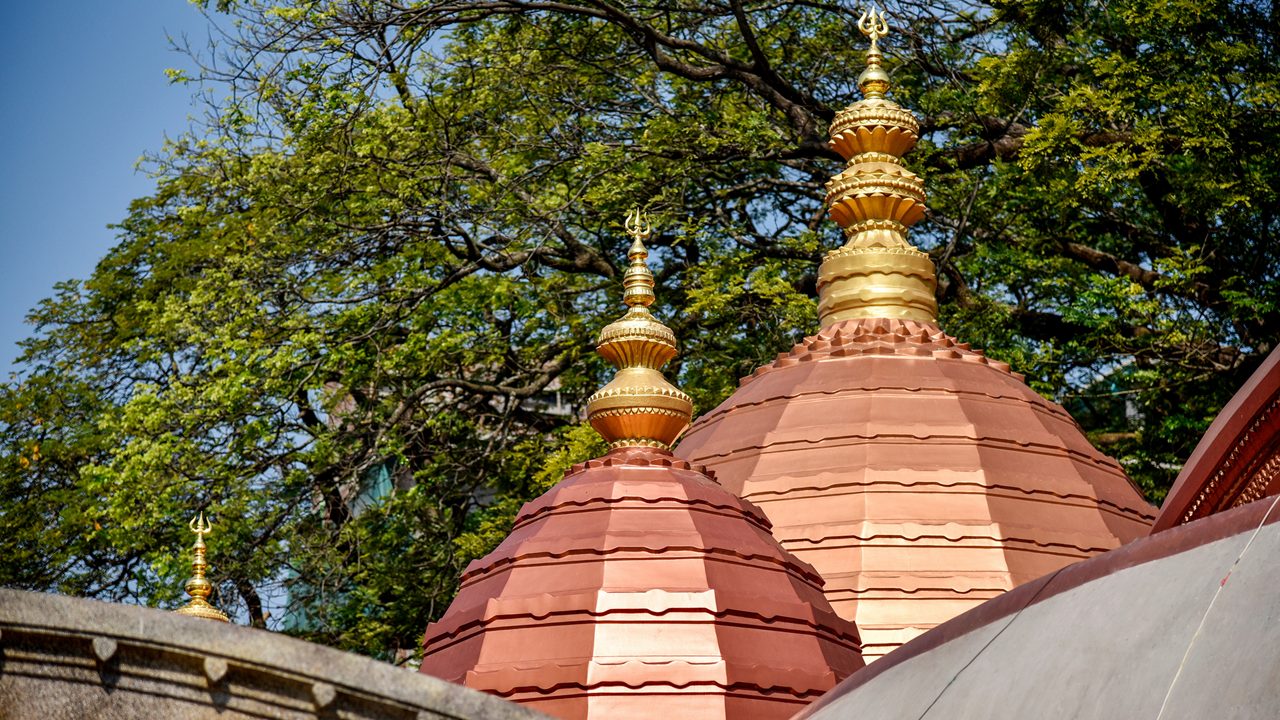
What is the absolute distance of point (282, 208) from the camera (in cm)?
2314

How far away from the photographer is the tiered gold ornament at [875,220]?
52.2 feet

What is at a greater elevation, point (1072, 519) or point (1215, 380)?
point (1215, 380)

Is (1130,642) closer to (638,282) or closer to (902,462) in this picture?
(638,282)

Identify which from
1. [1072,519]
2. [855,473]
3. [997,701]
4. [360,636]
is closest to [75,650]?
[997,701]

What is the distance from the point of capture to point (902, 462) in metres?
14.4

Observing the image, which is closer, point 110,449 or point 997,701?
point 997,701

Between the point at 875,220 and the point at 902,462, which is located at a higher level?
the point at 875,220

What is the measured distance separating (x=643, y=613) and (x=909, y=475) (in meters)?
3.69

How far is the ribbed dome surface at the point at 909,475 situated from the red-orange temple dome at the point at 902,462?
0.04 feet

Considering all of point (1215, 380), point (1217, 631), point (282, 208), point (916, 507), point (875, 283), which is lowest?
point (1217, 631)

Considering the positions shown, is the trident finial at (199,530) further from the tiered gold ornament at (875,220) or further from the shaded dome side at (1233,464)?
the shaded dome side at (1233,464)

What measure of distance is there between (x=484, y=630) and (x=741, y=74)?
12.7 metres

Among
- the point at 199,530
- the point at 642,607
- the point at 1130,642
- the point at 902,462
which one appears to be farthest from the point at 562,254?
the point at 1130,642

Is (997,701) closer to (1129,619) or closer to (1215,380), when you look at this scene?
(1129,619)
